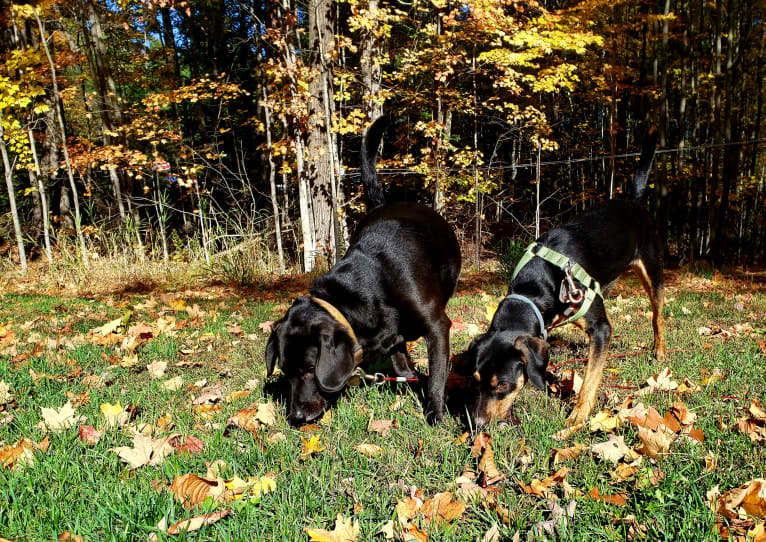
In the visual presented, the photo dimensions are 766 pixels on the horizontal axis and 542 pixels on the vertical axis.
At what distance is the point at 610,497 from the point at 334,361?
61.8 inches

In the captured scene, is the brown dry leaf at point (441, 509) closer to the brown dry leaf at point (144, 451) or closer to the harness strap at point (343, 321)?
the harness strap at point (343, 321)

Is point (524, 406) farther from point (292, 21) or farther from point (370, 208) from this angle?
point (292, 21)

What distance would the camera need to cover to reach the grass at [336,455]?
6.06ft

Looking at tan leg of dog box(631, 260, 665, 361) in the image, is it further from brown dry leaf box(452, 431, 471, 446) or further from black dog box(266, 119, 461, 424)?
brown dry leaf box(452, 431, 471, 446)

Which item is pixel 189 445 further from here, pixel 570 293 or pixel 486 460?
pixel 570 293

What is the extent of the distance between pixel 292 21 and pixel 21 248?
10308 millimetres

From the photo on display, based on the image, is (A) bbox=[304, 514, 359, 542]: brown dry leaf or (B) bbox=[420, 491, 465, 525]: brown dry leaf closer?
(A) bbox=[304, 514, 359, 542]: brown dry leaf

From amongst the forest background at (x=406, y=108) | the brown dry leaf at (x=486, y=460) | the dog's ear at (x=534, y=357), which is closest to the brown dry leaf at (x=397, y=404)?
the brown dry leaf at (x=486, y=460)

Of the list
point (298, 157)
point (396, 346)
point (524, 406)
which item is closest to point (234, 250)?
point (298, 157)

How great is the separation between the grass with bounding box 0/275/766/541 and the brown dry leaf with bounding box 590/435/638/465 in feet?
0.23

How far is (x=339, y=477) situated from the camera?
2.30m

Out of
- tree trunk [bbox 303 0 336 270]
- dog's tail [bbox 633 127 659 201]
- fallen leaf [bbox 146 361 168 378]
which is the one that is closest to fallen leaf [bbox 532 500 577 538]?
fallen leaf [bbox 146 361 168 378]

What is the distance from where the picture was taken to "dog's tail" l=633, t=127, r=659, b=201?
4.62m

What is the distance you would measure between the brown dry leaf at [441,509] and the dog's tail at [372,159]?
3.22 m
